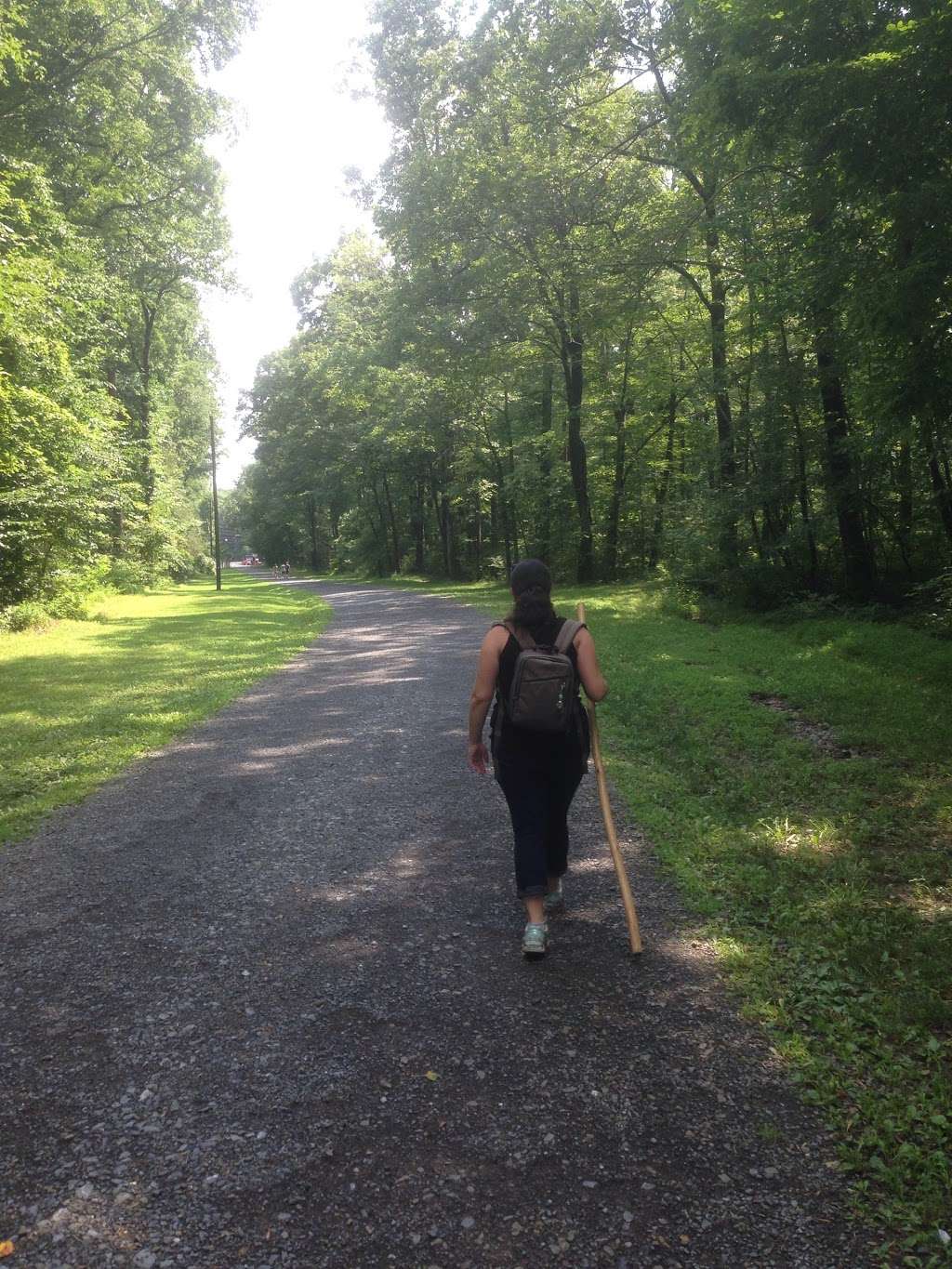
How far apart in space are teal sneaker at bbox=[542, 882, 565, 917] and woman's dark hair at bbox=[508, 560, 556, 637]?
1.40 metres

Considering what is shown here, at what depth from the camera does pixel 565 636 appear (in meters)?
3.74

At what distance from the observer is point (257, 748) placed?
761 cm

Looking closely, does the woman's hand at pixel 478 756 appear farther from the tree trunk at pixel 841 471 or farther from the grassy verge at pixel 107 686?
the tree trunk at pixel 841 471

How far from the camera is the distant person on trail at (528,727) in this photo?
3.66m

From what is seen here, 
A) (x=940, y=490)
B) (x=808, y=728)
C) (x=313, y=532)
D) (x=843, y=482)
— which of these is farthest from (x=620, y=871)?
(x=313, y=532)

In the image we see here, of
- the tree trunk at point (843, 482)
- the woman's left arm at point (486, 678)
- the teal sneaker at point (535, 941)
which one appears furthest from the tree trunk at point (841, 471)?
the teal sneaker at point (535, 941)

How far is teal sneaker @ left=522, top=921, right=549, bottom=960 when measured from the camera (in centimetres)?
360

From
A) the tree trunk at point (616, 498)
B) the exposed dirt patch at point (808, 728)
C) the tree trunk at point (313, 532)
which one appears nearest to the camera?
the exposed dirt patch at point (808, 728)

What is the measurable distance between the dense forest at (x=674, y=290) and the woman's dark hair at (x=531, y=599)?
16.5ft

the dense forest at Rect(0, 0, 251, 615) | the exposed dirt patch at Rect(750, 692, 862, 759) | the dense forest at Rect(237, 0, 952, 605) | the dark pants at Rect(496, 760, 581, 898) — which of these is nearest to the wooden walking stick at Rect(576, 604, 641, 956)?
the dark pants at Rect(496, 760, 581, 898)

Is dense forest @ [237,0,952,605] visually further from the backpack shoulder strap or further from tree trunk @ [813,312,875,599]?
the backpack shoulder strap

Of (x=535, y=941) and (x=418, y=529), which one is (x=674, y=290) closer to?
(x=535, y=941)

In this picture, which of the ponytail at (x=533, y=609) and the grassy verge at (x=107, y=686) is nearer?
the ponytail at (x=533, y=609)

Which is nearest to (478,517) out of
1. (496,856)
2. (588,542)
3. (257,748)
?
(588,542)
